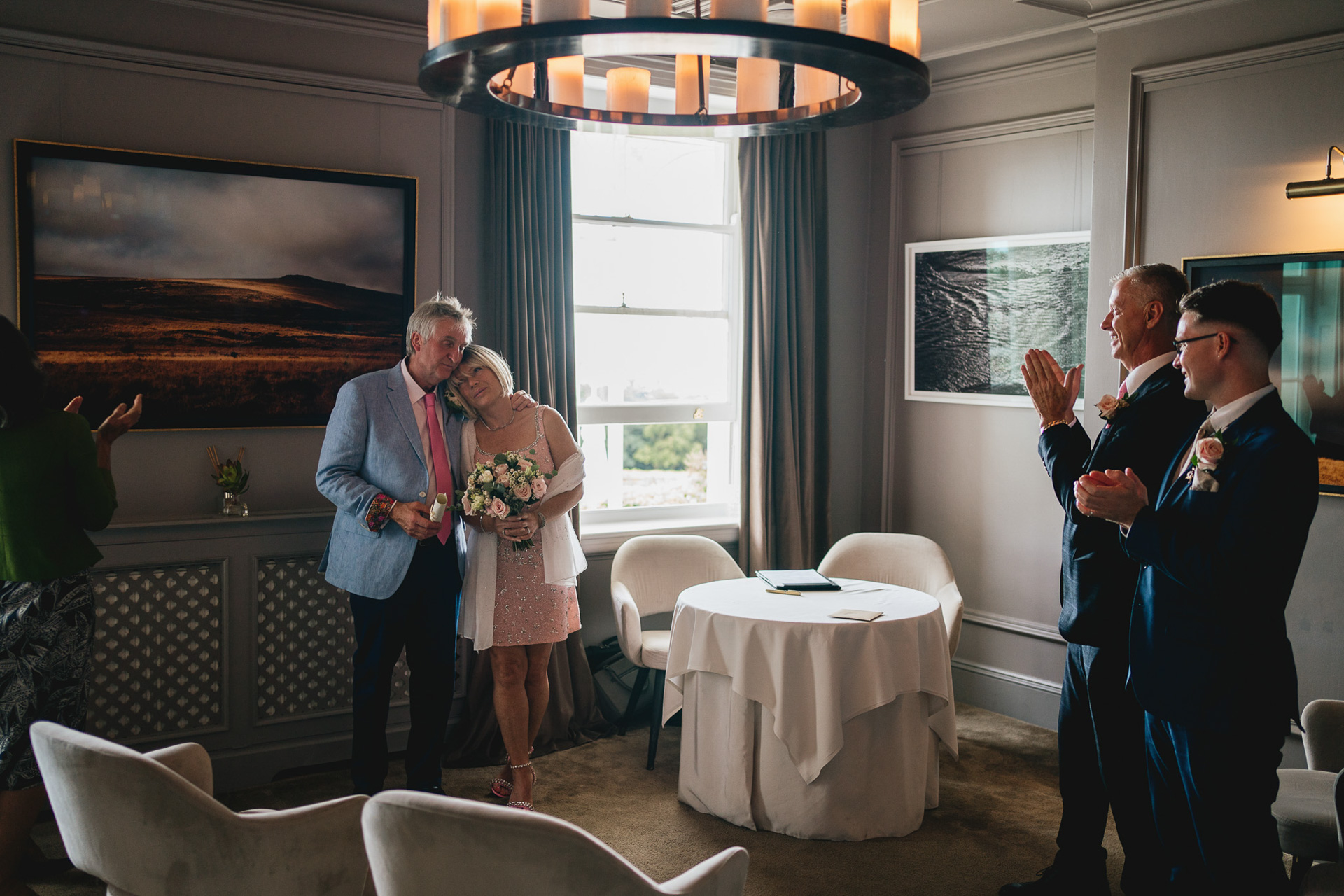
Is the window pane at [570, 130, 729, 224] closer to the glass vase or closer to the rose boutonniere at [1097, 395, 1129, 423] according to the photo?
the glass vase

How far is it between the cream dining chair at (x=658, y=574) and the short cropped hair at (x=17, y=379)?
2.24 metres

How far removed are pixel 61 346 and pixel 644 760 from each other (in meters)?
2.73

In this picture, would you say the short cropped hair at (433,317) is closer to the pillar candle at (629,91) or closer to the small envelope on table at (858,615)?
the pillar candle at (629,91)

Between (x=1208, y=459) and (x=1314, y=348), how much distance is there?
181cm

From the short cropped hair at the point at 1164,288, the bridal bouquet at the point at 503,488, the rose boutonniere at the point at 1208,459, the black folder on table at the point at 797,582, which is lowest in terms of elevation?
the black folder on table at the point at 797,582

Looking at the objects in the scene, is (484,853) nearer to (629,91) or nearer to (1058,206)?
(629,91)

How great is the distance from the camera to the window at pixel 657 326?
16.0 feet

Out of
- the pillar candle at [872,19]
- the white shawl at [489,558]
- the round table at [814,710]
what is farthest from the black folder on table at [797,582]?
the pillar candle at [872,19]

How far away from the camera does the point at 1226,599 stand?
7.02 feet

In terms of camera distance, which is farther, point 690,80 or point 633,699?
point 633,699

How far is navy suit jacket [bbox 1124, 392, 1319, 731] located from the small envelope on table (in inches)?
47.5

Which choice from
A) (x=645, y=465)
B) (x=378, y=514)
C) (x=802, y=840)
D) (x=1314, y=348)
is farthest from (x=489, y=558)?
(x=1314, y=348)

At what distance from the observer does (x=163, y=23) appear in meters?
3.71

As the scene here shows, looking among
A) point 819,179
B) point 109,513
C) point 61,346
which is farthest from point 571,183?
point 109,513
